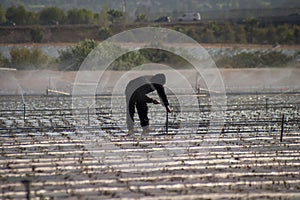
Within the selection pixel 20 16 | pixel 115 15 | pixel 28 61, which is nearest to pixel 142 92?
pixel 28 61

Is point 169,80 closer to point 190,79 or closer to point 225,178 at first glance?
point 190,79

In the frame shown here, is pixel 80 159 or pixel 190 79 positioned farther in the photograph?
pixel 190 79

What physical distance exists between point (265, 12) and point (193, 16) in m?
14.7

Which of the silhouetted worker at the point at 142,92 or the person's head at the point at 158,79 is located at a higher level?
the person's head at the point at 158,79

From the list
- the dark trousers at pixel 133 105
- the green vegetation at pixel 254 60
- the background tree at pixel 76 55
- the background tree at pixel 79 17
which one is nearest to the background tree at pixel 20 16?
the background tree at pixel 79 17

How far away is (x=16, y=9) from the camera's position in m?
82.2

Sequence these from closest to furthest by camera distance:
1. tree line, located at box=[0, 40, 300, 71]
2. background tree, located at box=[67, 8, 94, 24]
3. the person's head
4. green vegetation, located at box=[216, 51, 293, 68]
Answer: the person's head
tree line, located at box=[0, 40, 300, 71]
green vegetation, located at box=[216, 51, 293, 68]
background tree, located at box=[67, 8, 94, 24]

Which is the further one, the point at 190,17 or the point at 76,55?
the point at 190,17

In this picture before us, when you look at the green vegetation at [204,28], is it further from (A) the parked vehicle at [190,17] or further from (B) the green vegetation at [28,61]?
(B) the green vegetation at [28,61]

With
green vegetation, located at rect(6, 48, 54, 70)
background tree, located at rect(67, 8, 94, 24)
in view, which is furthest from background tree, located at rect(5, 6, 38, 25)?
green vegetation, located at rect(6, 48, 54, 70)

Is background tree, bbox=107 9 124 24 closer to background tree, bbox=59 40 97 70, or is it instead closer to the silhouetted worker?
background tree, bbox=59 40 97 70

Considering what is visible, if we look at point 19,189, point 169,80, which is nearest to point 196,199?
point 19,189

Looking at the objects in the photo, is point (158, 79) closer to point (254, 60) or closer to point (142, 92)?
point (142, 92)

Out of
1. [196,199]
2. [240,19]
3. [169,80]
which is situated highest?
[240,19]
